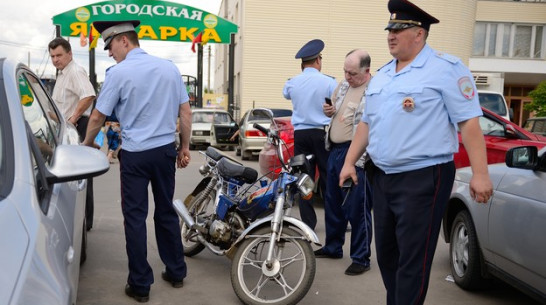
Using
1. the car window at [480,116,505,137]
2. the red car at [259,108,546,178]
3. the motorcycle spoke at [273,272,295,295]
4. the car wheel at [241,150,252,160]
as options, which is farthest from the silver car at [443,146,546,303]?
the car wheel at [241,150,252,160]

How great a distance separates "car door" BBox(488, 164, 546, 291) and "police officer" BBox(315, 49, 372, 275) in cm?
107

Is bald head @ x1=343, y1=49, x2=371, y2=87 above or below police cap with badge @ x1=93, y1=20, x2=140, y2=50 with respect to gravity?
A: below

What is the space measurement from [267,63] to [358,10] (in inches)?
209

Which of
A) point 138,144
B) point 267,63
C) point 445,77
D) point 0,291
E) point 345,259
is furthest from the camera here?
point 267,63

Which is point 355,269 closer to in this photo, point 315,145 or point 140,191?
point 315,145

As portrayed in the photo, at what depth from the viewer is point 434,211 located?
3.03 meters

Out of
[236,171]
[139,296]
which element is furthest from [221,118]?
[139,296]

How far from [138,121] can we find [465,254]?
270 centimetres

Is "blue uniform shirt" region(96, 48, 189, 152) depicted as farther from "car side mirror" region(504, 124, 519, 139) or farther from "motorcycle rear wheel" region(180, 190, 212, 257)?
"car side mirror" region(504, 124, 519, 139)

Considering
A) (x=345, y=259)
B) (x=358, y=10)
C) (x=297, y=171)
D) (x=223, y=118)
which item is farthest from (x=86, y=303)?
(x=358, y=10)

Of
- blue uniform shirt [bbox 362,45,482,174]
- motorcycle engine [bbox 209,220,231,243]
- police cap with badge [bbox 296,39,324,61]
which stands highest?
police cap with badge [bbox 296,39,324,61]

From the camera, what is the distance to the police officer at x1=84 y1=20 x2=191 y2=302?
4.00 metres

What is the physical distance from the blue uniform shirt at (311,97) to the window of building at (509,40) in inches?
1167

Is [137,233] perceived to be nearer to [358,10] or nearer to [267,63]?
[267,63]
